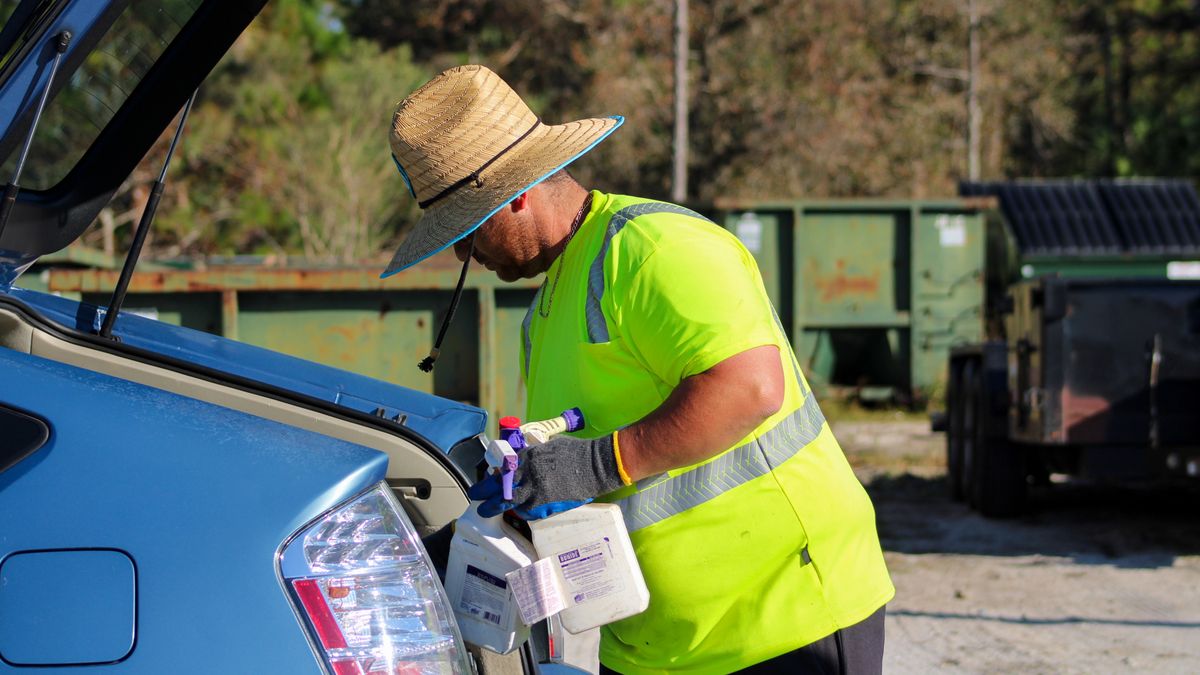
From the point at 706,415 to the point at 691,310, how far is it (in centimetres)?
17

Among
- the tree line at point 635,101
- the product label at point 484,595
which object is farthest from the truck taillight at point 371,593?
the tree line at point 635,101

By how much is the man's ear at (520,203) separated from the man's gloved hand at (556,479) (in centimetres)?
46

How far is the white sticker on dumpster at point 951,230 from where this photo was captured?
13.2 metres

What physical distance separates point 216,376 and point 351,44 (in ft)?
78.4

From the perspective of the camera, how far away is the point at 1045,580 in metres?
6.73

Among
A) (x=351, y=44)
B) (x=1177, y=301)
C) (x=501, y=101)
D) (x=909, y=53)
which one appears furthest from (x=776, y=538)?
(x=909, y=53)

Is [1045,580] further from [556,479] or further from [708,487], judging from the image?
[556,479]

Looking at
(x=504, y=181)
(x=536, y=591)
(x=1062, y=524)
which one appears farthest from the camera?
(x=1062, y=524)

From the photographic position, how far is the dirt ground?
17.7 feet

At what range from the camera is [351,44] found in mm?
25312

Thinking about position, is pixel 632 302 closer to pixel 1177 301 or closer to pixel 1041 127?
pixel 1177 301

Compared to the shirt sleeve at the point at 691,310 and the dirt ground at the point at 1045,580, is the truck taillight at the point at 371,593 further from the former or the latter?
the dirt ground at the point at 1045,580

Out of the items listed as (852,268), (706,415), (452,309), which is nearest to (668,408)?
(706,415)

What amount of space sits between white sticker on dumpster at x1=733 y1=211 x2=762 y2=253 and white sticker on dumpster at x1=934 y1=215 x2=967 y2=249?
68.6 inches
